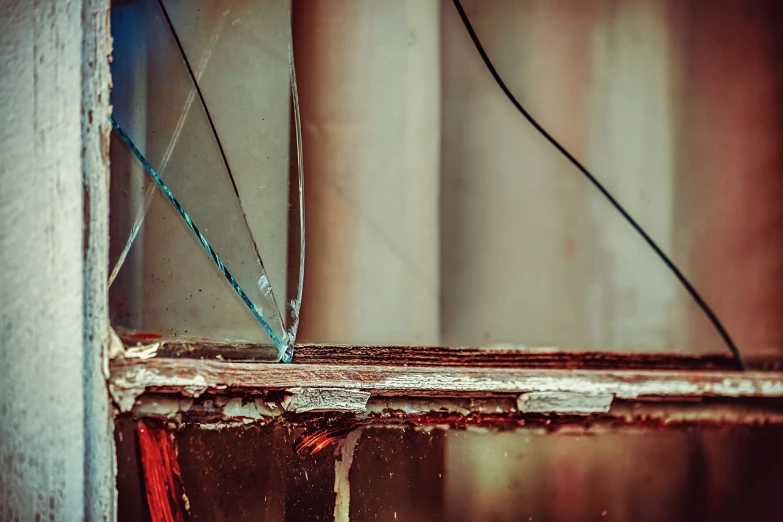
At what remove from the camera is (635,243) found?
23.3 inches

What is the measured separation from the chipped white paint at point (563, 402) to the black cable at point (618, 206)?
7.4 inches

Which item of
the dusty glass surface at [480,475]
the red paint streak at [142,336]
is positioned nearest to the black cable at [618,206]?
the dusty glass surface at [480,475]

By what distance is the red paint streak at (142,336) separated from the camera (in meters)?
0.49

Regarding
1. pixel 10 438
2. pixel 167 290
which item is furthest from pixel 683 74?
pixel 10 438

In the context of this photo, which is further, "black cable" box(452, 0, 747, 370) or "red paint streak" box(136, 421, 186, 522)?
"black cable" box(452, 0, 747, 370)

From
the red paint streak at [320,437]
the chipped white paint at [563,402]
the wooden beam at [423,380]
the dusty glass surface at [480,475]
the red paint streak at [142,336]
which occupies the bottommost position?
the dusty glass surface at [480,475]

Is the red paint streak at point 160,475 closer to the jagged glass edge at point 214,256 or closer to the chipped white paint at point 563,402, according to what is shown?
the jagged glass edge at point 214,256

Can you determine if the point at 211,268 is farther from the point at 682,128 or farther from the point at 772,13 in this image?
the point at 772,13

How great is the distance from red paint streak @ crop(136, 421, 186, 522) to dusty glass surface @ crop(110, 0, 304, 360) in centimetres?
10

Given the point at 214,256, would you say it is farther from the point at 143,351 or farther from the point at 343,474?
the point at 343,474

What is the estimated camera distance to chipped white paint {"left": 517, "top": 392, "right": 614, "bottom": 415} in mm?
519

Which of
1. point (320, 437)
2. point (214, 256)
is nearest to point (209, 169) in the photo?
point (214, 256)

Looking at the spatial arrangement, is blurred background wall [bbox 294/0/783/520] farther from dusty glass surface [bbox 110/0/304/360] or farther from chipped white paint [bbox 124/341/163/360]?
chipped white paint [bbox 124/341/163/360]

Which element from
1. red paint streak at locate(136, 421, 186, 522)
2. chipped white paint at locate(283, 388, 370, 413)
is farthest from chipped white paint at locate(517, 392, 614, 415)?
red paint streak at locate(136, 421, 186, 522)
